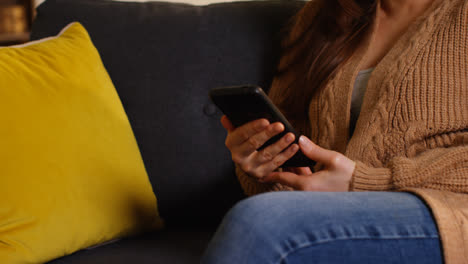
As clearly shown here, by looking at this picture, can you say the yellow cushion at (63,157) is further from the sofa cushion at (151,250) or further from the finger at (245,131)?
the finger at (245,131)

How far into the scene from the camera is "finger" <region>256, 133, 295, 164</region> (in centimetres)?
84

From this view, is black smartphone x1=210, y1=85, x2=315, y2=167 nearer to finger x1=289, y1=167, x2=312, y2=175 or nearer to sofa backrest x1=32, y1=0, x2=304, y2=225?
finger x1=289, y1=167, x2=312, y2=175

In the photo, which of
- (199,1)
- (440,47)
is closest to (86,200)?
(440,47)

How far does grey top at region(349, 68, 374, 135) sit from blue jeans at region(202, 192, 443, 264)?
444mm

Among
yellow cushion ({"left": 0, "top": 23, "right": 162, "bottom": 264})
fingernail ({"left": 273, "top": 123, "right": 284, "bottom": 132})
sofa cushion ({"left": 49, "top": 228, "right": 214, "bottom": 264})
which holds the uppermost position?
fingernail ({"left": 273, "top": 123, "right": 284, "bottom": 132})

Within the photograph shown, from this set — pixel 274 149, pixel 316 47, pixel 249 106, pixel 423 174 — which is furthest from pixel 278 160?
pixel 316 47

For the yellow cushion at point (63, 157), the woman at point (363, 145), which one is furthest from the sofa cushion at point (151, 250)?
the woman at point (363, 145)

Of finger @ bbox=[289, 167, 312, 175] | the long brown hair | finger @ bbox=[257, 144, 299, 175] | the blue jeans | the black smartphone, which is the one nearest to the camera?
the blue jeans

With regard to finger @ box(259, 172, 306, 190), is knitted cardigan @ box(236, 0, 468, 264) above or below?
above

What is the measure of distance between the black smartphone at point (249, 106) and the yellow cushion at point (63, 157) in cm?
30

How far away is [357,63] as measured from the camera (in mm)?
1050

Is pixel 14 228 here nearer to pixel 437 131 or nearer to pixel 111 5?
pixel 111 5

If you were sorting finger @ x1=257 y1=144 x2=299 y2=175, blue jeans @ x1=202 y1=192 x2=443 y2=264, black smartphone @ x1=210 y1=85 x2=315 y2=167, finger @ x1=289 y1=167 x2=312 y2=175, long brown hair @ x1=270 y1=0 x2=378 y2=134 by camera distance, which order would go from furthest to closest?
1. long brown hair @ x1=270 y1=0 x2=378 y2=134
2. finger @ x1=289 y1=167 x2=312 y2=175
3. finger @ x1=257 y1=144 x2=299 y2=175
4. black smartphone @ x1=210 y1=85 x2=315 y2=167
5. blue jeans @ x1=202 y1=192 x2=443 y2=264

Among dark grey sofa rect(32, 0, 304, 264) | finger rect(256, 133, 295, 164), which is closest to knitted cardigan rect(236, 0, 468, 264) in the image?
finger rect(256, 133, 295, 164)
